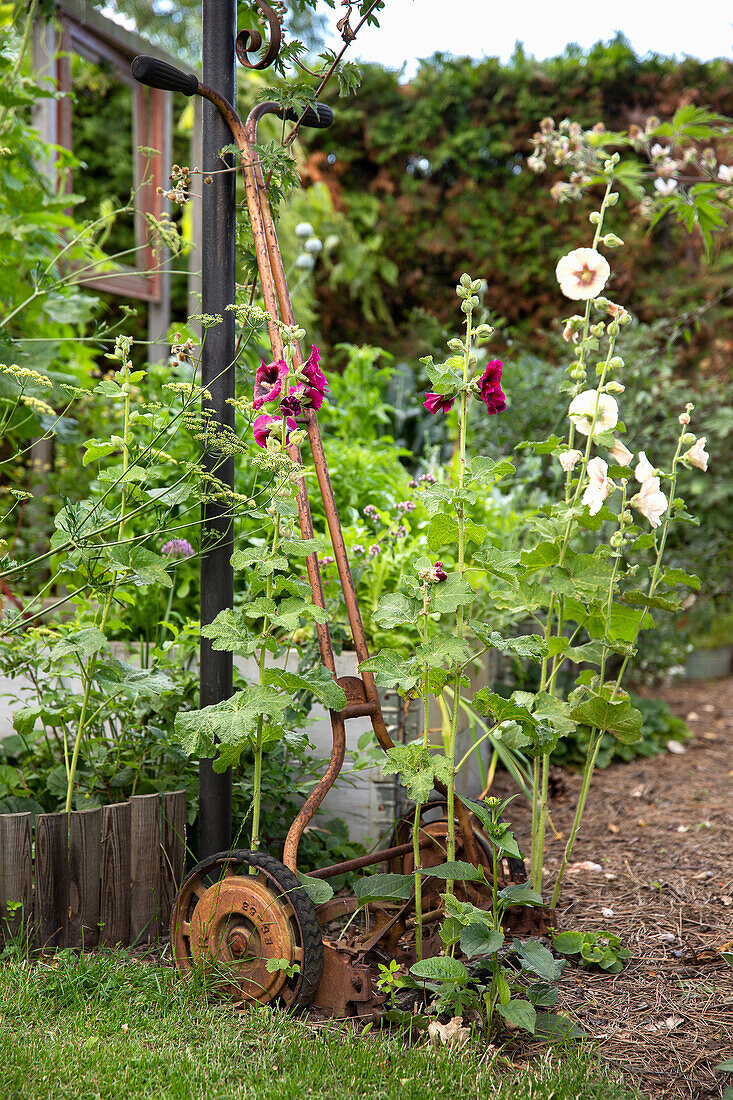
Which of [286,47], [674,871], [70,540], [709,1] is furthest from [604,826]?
[709,1]

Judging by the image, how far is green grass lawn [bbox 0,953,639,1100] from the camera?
1.25m

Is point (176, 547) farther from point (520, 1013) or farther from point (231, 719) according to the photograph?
point (520, 1013)

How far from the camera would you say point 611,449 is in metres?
1.78

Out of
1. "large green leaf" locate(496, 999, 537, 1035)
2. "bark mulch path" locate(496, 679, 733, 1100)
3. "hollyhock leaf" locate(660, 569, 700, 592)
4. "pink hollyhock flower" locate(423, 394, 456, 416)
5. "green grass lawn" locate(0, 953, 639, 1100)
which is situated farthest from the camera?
"hollyhock leaf" locate(660, 569, 700, 592)

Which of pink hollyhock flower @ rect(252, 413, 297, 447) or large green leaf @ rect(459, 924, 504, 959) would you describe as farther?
pink hollyhock flower @ rect(252, 413, 297, 447)

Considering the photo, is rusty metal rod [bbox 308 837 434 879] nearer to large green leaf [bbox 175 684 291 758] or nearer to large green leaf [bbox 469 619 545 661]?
large green leaf [bbox 175 684 291 758]

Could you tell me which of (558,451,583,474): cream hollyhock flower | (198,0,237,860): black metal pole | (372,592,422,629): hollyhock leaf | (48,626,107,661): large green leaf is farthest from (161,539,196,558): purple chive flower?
(558,451,583,474): cream hollyhock flower

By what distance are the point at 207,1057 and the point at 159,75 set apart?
1.79 metres

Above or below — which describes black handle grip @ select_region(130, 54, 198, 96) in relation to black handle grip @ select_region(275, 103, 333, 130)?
below

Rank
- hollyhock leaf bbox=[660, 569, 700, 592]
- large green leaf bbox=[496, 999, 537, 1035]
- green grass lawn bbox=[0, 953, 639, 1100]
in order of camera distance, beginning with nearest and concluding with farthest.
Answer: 1. green grass lawn bbox=[0, 953, 639, 1100]
2. large green leaf bbox=[496, 999, 537, 1035]
3. hollyhock leaf bbox=[660, 569, 700, 592]

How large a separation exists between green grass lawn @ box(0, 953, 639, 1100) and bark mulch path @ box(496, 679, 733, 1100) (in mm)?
170

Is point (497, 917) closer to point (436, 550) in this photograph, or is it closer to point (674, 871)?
point (436, 550)

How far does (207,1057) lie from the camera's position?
1332 millimetres

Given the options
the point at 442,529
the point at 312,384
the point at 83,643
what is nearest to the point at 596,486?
the point at 442,529
